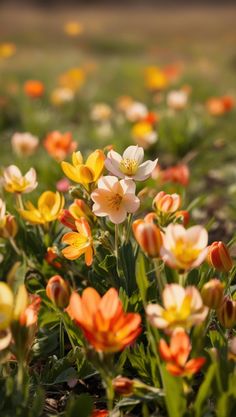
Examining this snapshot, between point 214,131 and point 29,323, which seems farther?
point 214,131

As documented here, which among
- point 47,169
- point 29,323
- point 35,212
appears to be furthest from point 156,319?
point 47,169

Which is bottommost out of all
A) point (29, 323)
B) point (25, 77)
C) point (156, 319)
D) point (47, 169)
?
point (25, 77)

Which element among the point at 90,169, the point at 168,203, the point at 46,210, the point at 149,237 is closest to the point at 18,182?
the point at 46,210

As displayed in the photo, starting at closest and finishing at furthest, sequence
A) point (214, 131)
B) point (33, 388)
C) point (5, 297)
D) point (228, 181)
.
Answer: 1. point (5, 297)
2. point (33, 388)
3. point (228, 181)
4. point (214, 131)

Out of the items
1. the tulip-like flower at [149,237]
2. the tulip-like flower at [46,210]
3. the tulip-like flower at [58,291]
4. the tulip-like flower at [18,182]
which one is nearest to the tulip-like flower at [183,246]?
the tulip-like flower at [149,237]

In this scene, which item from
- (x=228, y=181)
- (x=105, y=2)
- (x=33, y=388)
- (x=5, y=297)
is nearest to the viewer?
(x=5, y=297)

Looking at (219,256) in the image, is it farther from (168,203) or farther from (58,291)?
(58,291)

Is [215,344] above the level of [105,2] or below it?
above

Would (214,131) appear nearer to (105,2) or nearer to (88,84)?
(88,84)
